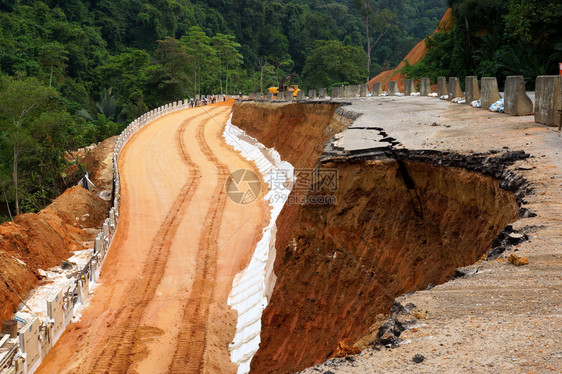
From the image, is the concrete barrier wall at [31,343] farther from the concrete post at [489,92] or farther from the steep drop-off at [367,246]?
the concrete post at [489,92]

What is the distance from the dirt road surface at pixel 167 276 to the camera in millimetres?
12086

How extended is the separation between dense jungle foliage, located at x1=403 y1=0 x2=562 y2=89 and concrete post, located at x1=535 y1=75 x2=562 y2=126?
1461 centimetres

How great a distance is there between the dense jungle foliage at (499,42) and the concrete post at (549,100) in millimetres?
14612

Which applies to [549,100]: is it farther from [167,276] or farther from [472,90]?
[167,276]

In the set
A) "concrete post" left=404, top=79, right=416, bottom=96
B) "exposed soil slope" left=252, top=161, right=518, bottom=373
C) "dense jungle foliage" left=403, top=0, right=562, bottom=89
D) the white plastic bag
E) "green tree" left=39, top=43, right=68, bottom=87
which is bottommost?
"exposed soil slope" left=252, top=161, right=518, bottom=373

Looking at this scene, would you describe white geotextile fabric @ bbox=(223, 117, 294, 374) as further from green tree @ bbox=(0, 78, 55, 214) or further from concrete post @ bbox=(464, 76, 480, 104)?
green tree @ bbox=(0, 78, 55, 214)

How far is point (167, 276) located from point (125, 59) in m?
52.2

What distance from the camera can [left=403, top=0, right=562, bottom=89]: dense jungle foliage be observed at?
83.4 ft

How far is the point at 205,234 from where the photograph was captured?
19453mm

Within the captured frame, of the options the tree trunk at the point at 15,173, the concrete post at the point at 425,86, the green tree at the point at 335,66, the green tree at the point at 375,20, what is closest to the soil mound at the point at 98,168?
the tree trunk at the point at 15,173

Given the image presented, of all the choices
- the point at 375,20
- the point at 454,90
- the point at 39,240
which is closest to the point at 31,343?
the point at 39,240

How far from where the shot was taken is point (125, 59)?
63062 millimetres

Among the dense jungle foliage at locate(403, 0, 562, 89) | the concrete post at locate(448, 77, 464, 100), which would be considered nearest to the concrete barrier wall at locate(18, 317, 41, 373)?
the concrete post at locate(448, 77, 464, 100)

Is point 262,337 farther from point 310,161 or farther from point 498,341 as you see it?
point 310,161
